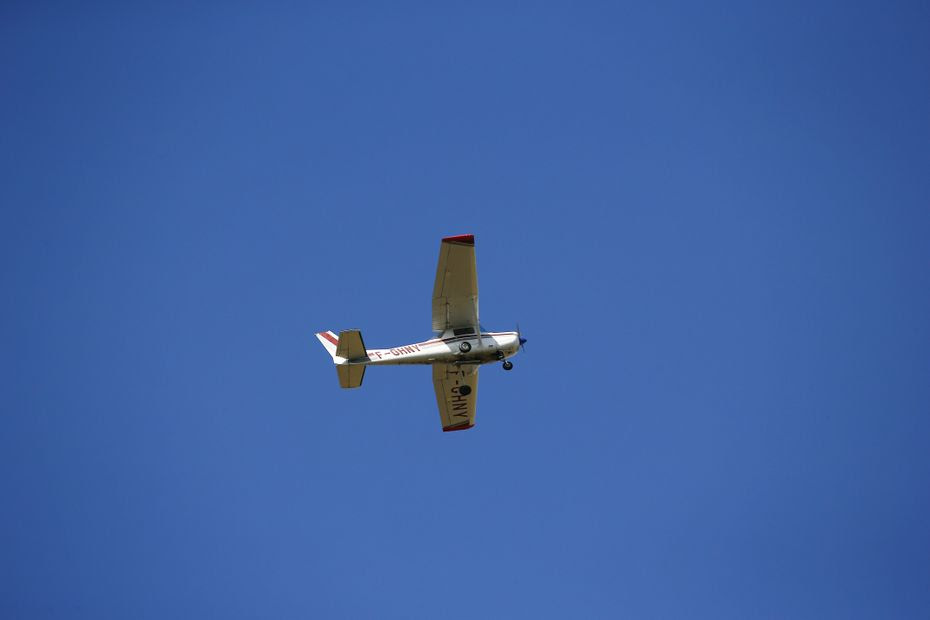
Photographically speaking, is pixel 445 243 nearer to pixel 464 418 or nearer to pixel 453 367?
pixel 453 367

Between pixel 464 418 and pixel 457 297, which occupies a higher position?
pixel 457 297

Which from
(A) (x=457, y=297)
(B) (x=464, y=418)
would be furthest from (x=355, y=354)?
(B) (x=464, y=418)

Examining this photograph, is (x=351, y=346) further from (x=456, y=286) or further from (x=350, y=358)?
(x=456, y=286)

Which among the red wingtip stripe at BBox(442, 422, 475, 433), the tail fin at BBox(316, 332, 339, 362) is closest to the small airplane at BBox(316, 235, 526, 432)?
the tail fin at BBox(316, 332, 339, 362)

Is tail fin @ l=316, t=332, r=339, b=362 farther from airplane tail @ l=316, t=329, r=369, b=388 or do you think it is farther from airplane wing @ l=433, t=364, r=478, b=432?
airplane wing @ l=433, t=364, r=478, b=432

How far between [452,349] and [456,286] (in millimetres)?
2641

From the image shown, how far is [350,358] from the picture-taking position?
30.7 m

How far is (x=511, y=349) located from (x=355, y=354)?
6.03m

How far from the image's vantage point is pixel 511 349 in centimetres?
3156

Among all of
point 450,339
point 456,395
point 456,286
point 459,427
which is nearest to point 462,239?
point 456,286

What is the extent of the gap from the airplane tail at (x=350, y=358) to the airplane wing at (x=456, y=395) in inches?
159

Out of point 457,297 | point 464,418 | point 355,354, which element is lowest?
point 464,418

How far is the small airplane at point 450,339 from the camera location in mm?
29844

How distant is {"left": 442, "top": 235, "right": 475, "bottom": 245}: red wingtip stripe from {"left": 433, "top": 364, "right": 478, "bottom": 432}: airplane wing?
6376 mm
